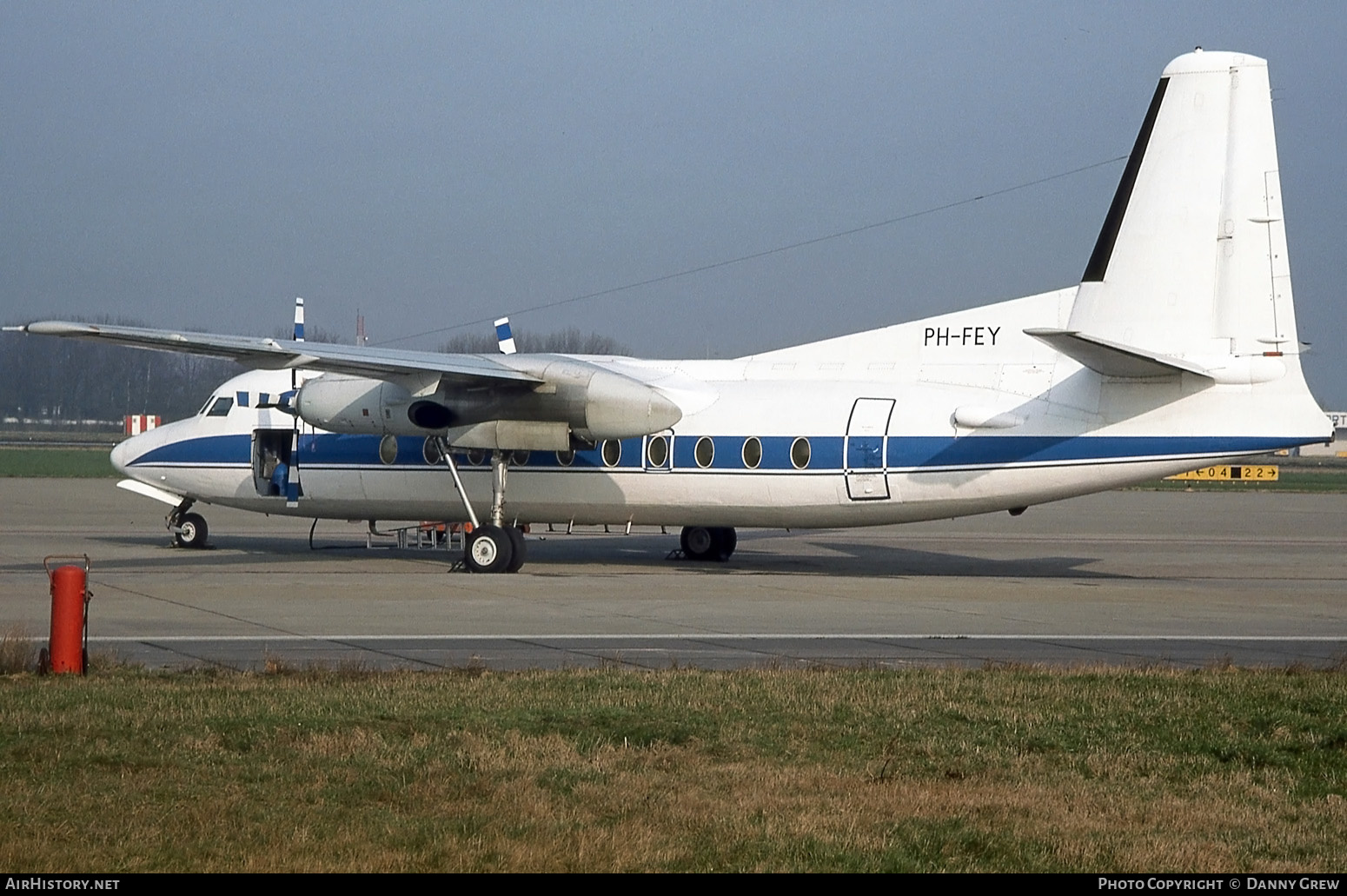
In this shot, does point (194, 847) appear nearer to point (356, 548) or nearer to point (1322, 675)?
point (1322, 675)

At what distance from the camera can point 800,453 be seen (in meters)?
22.0

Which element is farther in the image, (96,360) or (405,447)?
(96,360)

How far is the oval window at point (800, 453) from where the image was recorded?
22.0 metres

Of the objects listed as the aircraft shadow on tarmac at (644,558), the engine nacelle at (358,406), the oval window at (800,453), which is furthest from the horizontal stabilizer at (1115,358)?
the engine nacelle at (358,406)

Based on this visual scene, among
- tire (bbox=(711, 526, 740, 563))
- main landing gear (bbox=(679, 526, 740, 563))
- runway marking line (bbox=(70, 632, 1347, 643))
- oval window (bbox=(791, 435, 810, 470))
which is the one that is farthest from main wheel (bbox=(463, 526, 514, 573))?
runway marking line (bbox=(70, 632, 1347, 643))

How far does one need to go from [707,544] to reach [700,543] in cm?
14

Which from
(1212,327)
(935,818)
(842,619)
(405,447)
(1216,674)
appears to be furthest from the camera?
(405,447)

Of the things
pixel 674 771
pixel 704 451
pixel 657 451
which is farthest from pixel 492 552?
pixel 674 771

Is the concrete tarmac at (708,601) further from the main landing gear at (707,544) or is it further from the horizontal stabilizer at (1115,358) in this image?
the horizontal stabilizer at (1115,358)

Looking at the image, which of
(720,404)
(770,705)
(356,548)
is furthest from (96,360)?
(770,705)

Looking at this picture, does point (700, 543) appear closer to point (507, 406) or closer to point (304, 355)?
point (507, 406)

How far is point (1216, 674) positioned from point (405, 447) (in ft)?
51.3

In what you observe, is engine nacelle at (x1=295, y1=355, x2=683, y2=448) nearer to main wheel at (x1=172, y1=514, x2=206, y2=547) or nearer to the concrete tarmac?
the concrete tarmac

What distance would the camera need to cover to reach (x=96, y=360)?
4316 inches
